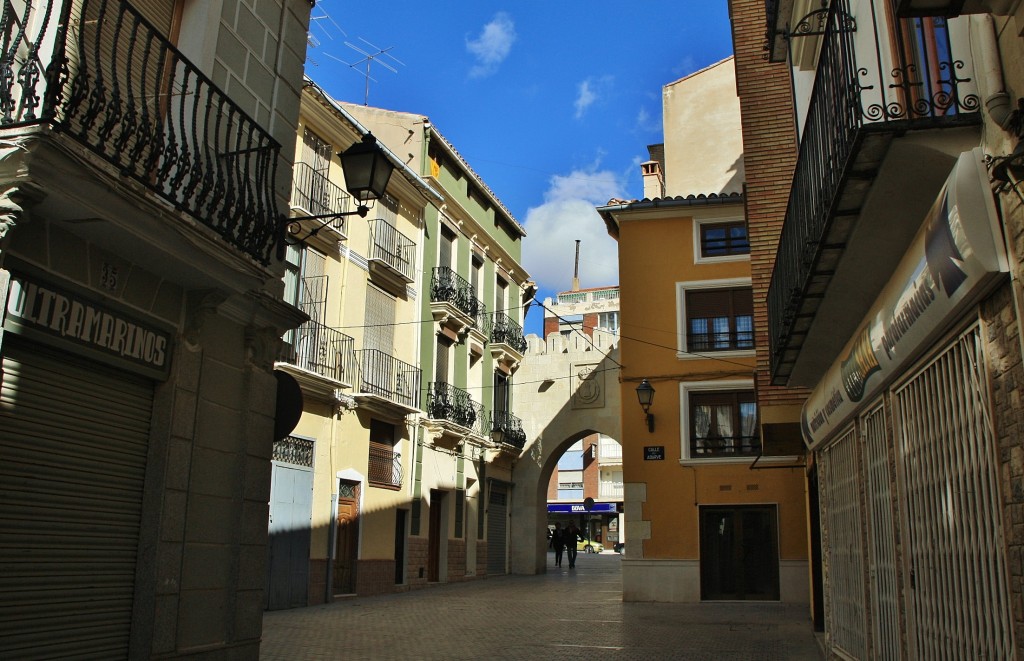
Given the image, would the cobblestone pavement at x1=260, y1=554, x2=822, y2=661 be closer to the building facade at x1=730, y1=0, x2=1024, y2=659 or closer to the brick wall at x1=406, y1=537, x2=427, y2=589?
the brick wall at x1=406, y1=537, x2=427, y2=589

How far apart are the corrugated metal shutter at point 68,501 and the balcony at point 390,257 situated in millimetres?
15122

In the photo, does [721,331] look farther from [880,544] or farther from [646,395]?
[880,544]

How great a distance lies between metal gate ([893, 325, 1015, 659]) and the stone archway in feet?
75.0

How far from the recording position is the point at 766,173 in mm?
12391

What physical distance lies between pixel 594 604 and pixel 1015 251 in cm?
1498

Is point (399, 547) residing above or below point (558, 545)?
above

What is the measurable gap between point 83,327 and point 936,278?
486 centimetres

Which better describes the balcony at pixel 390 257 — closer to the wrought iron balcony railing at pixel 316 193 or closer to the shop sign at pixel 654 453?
the wrought iron balcony railing at pixel 316 193

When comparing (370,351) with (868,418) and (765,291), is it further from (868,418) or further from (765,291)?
(868,418)

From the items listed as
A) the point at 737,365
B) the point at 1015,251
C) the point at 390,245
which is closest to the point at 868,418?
the point at 1015,251

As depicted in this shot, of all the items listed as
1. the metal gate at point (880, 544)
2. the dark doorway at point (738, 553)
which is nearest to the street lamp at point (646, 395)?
the dark doorway at point (738, 553)

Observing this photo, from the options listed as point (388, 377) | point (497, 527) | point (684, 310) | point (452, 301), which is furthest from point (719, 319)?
point (497, 527)

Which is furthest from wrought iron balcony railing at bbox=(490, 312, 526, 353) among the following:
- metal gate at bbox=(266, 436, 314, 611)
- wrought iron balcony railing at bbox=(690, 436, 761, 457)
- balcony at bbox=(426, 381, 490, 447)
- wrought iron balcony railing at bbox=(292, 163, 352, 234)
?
metal gate at bbox=(266, 436, 314, 611)

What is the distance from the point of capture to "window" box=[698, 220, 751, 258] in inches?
829
